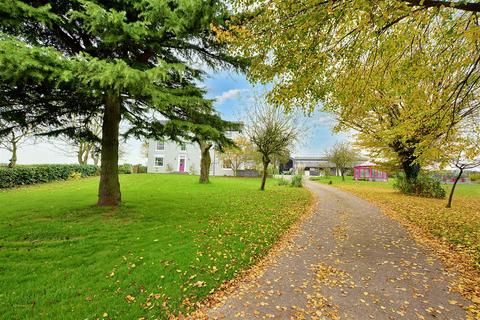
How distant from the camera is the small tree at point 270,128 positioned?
19641 mm

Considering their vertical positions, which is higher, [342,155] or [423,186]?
[342,155]

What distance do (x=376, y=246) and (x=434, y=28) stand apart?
6.61 metres

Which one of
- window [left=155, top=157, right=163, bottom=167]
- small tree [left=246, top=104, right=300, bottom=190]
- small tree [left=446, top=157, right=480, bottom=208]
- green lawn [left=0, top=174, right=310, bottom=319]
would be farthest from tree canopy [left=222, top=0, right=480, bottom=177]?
window [left=155, top=157, right=163, bottom=167]

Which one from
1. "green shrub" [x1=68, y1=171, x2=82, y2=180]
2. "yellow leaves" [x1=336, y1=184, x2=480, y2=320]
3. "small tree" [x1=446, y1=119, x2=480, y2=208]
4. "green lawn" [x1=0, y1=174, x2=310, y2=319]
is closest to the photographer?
"green lawn" [x1=0, y1=174, x2=310, y2=319]

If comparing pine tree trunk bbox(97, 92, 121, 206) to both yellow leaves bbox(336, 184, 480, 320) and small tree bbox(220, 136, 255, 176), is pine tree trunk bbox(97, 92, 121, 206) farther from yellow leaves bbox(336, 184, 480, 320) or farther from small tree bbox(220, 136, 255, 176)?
small tree bbox(220, 136, 255, 176)

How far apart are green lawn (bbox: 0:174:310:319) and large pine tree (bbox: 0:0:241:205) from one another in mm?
2662

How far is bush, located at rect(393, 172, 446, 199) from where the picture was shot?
19.3m

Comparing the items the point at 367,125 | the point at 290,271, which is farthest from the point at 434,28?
the point at 367,125

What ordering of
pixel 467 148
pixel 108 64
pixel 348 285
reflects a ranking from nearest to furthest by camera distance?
1. pixel 348 285
2. pixel 108 64
3. pixel 467 148

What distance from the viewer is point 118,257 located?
5.73 metres

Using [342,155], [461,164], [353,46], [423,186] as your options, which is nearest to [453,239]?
[353,46]

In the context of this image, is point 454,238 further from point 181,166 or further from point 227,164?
point 181,166

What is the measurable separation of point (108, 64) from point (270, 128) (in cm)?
1551

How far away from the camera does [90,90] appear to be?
5.87 meters
